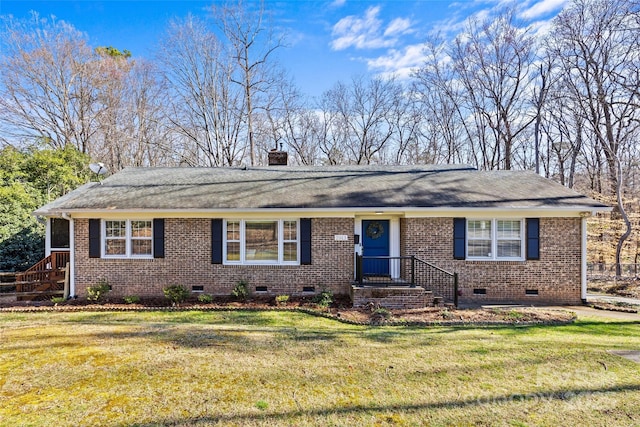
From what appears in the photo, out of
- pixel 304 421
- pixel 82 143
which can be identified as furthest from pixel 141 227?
pixel 82 143

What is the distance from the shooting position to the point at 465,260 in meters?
10.1

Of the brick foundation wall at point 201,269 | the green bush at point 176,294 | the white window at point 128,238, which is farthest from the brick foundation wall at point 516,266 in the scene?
the white window at point 128,238

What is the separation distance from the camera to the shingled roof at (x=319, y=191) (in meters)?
9.84

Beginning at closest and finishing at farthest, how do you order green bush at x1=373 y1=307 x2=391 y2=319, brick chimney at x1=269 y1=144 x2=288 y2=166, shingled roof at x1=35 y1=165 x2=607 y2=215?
green bush at x1=373 y1=307 x2=391 y2=319, shingled roof at x1=35 y1=165 x2=607 y2=215, brick chimney at x1=269 y1=144 x2=288 y2=166

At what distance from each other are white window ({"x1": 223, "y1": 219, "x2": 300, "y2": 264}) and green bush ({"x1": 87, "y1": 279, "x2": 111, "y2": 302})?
3693 millimetres

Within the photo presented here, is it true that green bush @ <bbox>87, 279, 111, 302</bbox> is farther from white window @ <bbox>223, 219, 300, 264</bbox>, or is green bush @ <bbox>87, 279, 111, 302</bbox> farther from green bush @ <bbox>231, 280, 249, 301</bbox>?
green bush @ <bbox>231, 280, 249, 301</bbox>

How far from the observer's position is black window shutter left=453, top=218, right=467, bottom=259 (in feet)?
32.8

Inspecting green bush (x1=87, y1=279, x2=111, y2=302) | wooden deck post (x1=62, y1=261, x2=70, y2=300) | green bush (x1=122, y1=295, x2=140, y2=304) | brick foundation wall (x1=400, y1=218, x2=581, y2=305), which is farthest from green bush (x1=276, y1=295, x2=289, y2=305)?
wooden deck post (x1=62, y1=261, x2=70, y2=300)

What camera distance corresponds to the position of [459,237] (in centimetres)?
1001

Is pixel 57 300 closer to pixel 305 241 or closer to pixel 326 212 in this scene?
pixel 305 241

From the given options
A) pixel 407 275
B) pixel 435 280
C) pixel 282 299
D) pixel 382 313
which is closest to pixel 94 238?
pixel 282 299

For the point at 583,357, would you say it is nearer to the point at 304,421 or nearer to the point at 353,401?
the point at 353,401

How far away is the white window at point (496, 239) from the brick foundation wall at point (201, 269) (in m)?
3.81

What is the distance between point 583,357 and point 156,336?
24.1 ft
